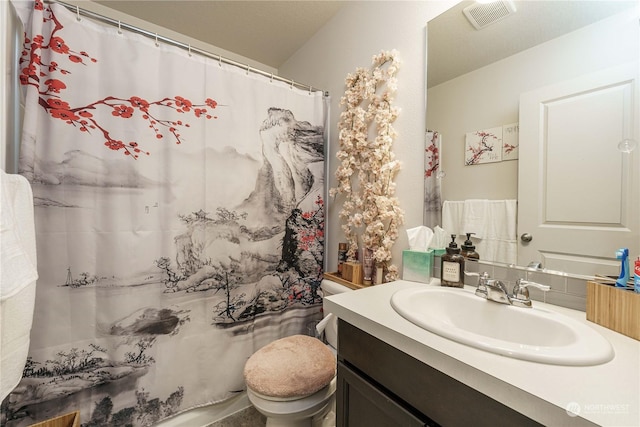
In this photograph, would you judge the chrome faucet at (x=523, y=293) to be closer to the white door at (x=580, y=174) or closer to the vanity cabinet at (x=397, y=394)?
the white door at (x=580, y=174)

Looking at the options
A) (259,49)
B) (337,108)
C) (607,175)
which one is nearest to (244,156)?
Result: (337,108)

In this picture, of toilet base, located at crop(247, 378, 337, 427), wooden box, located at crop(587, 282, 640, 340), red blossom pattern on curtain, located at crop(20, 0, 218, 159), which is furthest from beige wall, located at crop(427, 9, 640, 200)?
red blossom pattern on curtain, located at crop(20, 0, 218, 159)

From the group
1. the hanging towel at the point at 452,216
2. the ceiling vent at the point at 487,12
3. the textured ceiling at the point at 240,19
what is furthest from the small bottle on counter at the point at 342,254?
the textured ceiling at the point at 240,19

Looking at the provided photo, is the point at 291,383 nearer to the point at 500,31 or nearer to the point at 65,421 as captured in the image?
the point at 65,421

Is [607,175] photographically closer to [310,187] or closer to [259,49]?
[310,187]

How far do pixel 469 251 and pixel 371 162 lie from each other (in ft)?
2.10

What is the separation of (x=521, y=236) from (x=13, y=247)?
155 cm

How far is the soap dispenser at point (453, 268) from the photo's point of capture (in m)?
0.98

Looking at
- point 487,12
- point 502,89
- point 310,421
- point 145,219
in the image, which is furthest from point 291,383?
point 487,12

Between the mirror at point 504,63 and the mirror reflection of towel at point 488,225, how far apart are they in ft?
0.09

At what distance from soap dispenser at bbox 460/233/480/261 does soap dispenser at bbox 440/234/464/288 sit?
6 centimetres

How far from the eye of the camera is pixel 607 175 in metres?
0.73

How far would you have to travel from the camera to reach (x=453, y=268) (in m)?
0.98

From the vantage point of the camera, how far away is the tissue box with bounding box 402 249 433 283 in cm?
106
